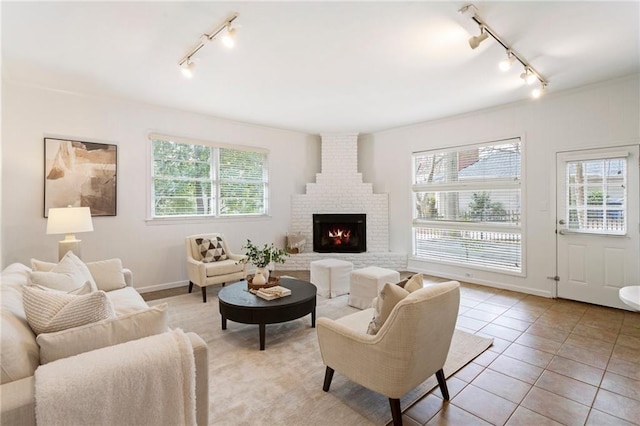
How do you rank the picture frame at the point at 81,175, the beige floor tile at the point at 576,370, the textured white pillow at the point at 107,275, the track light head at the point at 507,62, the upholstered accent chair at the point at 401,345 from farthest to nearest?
the picture frame at the point at 81,175 → the textured white pillow at the point at 107,275 → the track light head at the point at 507,62 → the beige floor tile at the point at 576,370 → the upholstered accent chair at the point at 401,345

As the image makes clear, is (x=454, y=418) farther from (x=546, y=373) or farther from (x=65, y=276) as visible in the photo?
(x=65, y=276)

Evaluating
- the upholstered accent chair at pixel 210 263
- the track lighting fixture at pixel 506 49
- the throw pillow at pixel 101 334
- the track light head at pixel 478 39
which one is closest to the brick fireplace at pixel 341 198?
the upholstered accent chair at pixel 210 263

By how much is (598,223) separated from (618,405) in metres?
2.70

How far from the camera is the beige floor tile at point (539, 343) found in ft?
9.21

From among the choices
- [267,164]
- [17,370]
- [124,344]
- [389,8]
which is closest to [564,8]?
[389,8]

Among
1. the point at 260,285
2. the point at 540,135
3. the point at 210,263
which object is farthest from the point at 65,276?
the point at 540,135

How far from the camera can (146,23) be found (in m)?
2.54

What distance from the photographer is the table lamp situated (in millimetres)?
3406

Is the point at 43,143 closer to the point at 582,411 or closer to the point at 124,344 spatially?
the point at 124,344

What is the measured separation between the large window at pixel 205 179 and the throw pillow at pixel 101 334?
146 inches

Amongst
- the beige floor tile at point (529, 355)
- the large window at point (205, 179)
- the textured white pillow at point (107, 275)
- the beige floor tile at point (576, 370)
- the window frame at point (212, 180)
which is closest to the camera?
the beige floor tile at point (576, 370)

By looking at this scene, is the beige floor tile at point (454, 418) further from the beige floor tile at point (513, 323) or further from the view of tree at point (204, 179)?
the view of tree at point (204, 179)

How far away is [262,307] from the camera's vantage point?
2795 millimetres

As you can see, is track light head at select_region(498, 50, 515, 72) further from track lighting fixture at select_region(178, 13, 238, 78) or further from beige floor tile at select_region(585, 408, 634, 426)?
beige floor tile at select_region(585, 408, 634, 426)
